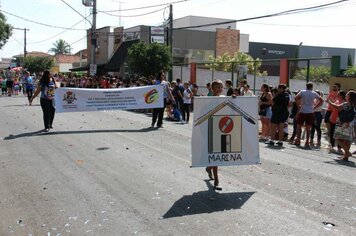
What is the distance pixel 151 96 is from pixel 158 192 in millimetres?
9456

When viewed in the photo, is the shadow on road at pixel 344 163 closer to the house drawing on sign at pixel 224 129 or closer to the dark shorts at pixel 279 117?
the dark shorts at pixel 279 117

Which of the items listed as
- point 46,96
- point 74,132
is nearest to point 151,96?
point 74,132

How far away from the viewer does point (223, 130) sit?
7.18 meters

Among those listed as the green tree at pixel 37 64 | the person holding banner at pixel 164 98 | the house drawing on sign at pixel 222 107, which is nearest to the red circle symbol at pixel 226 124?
the house drawing on sign at pixel 222 107

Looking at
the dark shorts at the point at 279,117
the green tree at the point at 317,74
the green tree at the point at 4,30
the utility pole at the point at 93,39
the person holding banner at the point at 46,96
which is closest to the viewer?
the dark shorts at the point at 279,117

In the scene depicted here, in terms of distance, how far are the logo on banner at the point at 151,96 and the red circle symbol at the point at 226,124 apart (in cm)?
895

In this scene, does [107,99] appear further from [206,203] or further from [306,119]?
[206,203]

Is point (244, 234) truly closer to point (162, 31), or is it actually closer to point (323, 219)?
point (323, 219)

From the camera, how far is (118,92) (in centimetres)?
1587

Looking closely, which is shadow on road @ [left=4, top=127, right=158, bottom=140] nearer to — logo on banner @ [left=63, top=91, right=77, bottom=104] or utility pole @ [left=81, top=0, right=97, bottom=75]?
logo on banner @ [left=63, top=91, right=77, bottom=104]

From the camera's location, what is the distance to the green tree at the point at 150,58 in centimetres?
3369

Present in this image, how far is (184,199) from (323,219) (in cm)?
187

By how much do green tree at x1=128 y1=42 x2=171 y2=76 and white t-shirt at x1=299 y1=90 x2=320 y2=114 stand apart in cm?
2153

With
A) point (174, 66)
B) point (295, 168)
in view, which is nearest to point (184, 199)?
point (295, 168)
